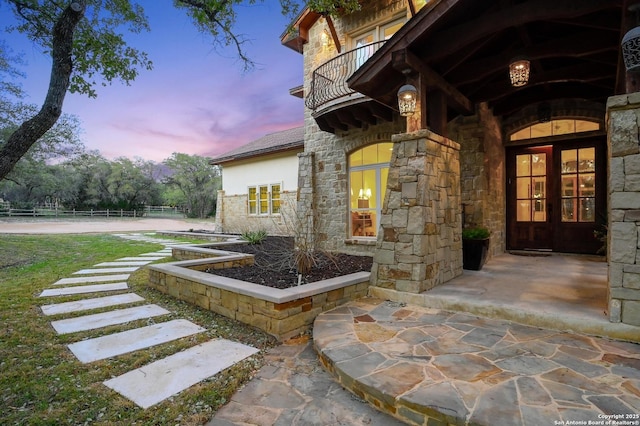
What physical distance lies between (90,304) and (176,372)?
2706 mm

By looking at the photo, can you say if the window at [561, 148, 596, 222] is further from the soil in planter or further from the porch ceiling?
the soil in planter

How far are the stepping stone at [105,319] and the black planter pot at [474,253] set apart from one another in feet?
15.3

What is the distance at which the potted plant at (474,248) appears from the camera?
524 cm

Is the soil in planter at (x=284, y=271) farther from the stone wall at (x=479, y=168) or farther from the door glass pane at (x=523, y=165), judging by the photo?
the door glass pane at (x=523, y=165)

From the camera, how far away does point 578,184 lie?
6.41 metres

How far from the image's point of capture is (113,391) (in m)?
2.25

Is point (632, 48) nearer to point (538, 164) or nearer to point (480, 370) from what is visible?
point (480, 370)

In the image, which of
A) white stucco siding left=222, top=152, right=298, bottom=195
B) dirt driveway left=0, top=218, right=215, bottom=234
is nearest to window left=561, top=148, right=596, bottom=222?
white stucco siding left=222, top=152, right=298, bottom=195

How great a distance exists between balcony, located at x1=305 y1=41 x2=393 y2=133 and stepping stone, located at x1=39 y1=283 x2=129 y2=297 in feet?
17.7

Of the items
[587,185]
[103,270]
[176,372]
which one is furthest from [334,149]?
[176,372]

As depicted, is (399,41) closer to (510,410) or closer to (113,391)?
(510,410)

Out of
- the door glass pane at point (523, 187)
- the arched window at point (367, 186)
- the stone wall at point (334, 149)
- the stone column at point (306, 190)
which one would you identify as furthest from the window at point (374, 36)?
the door glass pane at point (523, 187)

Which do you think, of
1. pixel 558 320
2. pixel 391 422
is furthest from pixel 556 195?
pixel 391 422

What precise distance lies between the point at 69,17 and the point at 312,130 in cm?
595
